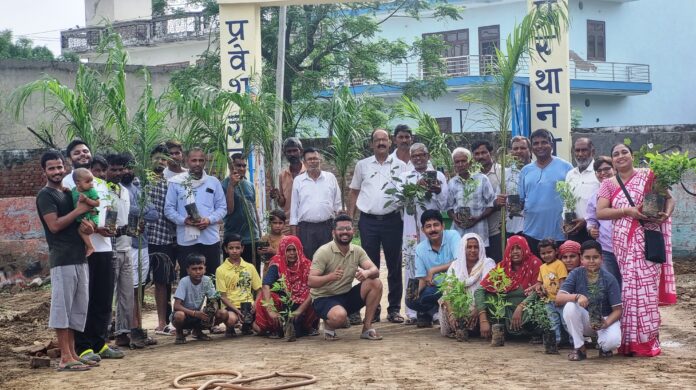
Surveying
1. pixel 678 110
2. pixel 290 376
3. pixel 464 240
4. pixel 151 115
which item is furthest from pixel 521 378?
pixel 678 110

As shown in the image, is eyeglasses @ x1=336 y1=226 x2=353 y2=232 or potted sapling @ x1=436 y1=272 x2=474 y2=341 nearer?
potted sapling @ x1=436 y1=272 x2=474 y2=341

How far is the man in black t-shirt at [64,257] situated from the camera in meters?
8.59

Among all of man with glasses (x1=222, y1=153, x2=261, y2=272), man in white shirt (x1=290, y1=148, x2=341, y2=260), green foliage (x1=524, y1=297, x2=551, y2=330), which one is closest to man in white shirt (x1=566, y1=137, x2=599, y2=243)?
green foliage (x1=524, y1=297, x2=551, y2=330)

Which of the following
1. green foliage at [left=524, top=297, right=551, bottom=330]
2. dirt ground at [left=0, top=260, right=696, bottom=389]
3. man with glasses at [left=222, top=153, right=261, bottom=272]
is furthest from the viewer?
man with glasses at [left=222, top=153, right=261, bottom=272]

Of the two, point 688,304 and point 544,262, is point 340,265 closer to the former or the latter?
point 544,262

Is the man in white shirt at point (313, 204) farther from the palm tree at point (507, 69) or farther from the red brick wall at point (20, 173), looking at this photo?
the red brick wall at point (20, 173)

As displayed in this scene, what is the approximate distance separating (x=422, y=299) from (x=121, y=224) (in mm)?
2950

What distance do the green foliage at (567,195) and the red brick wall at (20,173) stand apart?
954 cm

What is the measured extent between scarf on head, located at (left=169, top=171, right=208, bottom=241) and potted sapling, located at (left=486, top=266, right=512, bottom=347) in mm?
2933

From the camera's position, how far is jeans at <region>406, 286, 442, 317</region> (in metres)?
10.3

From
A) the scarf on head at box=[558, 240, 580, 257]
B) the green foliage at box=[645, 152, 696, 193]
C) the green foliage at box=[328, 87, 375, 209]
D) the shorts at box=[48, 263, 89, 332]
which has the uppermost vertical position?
the green foliage at box=[328, 87, 375, 209]

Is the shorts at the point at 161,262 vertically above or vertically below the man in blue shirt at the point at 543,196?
below

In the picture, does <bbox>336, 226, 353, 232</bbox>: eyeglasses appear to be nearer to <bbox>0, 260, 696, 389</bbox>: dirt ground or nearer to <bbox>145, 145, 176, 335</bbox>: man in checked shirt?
<bbox>0, 260, 696, 389</bbox>: dirt ground

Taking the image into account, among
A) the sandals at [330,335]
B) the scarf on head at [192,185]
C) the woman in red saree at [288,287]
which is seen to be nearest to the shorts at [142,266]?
the scarf on head at [192,185]
